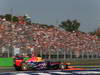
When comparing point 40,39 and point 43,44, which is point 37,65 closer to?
point 43,44

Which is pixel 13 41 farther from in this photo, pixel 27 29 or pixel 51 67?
pixel 51 67

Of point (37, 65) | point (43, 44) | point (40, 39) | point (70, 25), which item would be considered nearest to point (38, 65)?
point (37, 65)

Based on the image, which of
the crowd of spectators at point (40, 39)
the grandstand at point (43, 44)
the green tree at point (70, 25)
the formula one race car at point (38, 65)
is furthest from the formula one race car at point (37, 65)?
the green tree at point (70, 25)

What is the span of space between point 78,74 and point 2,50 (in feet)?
45.8

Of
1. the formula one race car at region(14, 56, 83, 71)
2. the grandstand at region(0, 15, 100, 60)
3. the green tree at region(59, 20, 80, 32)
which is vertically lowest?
the formula one race car at region(14, 56, 83, 71)

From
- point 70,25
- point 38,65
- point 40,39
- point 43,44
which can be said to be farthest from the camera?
point 70,25

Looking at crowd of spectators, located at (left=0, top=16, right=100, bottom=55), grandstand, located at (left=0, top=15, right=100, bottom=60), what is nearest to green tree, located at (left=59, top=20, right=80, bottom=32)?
grandstand, located at (left=0, top=15, right=100, bottom=60)

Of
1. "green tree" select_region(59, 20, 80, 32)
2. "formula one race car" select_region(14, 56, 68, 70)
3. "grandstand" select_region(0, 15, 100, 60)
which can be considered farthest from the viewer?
"green tree" select_region(59, 20, 80, 32)

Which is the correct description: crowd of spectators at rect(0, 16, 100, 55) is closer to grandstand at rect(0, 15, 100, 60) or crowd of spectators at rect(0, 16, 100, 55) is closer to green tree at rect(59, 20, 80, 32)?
grandstand at rect(0, 15, 100, 60)

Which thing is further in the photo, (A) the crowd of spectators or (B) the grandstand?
(A) the crowd of spectators

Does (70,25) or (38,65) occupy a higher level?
(70,25)

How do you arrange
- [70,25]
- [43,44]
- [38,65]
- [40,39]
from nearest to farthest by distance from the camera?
[38,65] → [43,44] → [40,39] → [70,25]

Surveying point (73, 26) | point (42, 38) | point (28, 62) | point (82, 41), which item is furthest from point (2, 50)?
point (73, 26)

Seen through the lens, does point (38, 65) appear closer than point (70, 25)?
Yes
